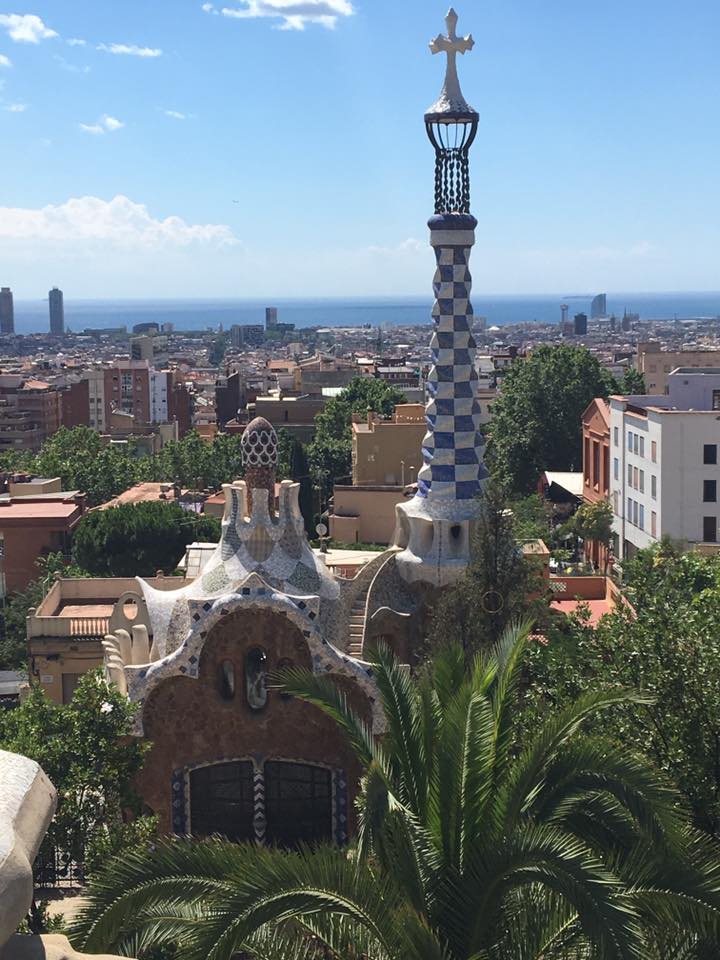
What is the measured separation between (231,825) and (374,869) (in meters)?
7.64

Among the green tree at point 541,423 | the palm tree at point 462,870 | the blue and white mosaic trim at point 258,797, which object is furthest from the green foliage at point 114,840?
the green tree at point 541,423

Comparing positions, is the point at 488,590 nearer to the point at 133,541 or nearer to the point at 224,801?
the point at 224,801

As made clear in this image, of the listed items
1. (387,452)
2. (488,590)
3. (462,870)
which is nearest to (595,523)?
(387,452)

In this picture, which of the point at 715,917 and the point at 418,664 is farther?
the point at 418,664

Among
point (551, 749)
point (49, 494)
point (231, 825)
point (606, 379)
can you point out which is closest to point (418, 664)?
point (231, 825)

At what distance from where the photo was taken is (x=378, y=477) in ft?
161

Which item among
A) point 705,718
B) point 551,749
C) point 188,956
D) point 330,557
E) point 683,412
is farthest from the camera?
point 683,412

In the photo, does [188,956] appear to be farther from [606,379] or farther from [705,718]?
[606,379]

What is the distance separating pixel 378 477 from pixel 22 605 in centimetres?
1591

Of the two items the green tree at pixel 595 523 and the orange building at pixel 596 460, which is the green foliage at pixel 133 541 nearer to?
Answer: the green tree at pixel 595 523

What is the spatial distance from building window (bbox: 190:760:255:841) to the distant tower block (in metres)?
4.04

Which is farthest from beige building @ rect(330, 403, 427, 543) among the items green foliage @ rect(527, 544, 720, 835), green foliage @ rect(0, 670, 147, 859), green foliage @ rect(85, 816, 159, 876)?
green foliage @ rect(85, 816, 159, 876)

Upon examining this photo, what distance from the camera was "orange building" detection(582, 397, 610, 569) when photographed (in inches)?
1839

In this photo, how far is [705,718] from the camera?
13359 millimetres
